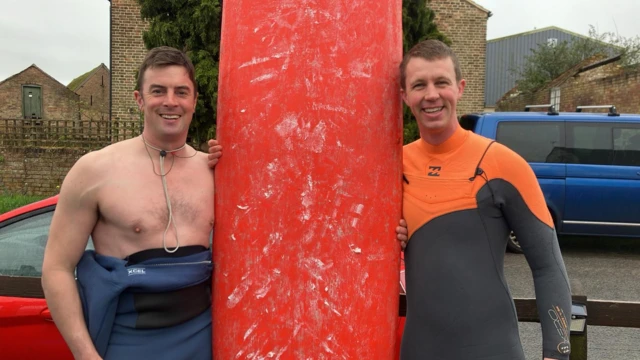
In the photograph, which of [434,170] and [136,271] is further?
[434,170]

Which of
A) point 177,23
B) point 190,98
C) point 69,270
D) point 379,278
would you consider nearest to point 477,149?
point 379,278

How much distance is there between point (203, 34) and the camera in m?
10.5

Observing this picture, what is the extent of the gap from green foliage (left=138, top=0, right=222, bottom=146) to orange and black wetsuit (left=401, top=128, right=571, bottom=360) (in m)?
8.38

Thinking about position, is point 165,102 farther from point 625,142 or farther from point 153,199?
point 625,142

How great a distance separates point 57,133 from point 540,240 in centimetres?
1352

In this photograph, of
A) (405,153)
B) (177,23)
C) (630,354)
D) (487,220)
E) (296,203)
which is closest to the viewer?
(296,203)

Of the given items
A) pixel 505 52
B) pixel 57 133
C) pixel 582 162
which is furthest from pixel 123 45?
pixel 505 52

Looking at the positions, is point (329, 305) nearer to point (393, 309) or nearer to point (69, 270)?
point (393, 309)

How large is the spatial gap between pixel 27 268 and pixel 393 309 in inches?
110

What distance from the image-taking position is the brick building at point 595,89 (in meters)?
16.3

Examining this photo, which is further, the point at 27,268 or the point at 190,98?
the point at 27,268

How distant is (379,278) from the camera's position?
6.15 feet

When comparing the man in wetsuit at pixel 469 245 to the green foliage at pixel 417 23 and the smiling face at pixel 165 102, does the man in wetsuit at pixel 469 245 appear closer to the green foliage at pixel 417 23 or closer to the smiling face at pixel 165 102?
the smiling face at pixel 165 102

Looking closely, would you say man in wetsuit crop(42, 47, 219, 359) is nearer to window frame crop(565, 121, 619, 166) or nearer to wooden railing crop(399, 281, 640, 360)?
wooden railing crop(399, 281, 640, 360)
